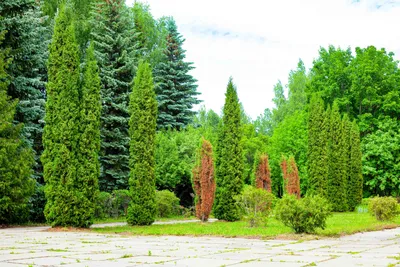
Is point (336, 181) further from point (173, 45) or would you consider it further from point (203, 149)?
point (173, 45)

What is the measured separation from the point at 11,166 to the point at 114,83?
1115 cm

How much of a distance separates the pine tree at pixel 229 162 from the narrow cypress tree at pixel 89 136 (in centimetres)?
645

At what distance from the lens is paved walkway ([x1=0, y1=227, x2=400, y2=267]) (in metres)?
7.84

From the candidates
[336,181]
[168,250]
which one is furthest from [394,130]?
[168,250]

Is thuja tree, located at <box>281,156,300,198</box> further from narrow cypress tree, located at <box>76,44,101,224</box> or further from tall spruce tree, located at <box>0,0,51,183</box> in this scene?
narrow cypress tree, located at <box>76,44,101,224</box>

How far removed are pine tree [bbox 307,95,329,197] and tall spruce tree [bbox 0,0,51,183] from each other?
16341 mm

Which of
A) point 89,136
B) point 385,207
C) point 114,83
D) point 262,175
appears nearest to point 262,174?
point 262,175

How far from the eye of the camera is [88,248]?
1029 cm

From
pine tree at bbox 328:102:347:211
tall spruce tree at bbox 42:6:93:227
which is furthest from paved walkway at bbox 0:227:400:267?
pine tree at bbox 328:102:347:211

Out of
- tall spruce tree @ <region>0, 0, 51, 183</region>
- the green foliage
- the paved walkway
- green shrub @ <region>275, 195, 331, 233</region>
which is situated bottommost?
the paved walkway

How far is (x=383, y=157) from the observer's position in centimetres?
3462

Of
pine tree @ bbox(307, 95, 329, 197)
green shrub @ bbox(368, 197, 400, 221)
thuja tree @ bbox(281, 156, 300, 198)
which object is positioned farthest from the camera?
thuja tree @ bbox(281, 156, 300, 198)

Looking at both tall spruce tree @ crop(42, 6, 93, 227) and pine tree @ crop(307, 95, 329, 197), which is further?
pine tree @ crop(307, 95, 329, 197)

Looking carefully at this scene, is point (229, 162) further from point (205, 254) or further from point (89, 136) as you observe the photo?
point (205, 254)
